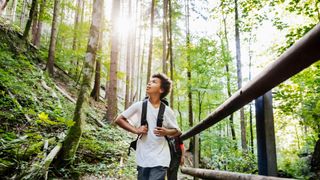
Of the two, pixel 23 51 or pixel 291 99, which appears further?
pixel 23 51

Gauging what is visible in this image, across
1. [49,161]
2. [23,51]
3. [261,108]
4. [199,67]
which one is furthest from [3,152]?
[199,67]

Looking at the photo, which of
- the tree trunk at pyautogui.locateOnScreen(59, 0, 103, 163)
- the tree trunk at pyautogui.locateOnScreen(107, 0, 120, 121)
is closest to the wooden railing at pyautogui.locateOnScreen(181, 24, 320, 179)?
the tree trunk at pyautogui.locateOnScreen(59, 0, 103, 163)

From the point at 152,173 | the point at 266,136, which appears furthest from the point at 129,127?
the point at 266,136

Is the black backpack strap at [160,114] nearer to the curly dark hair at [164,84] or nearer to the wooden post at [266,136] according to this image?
the curly dark hair at [164,84]

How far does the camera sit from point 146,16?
20.7 metres

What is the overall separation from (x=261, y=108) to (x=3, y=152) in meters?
4.33

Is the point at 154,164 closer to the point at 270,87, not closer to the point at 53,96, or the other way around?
the point at 270,87

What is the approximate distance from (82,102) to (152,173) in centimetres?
303

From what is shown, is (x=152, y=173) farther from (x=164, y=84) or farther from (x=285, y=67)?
(x=285, y=67)

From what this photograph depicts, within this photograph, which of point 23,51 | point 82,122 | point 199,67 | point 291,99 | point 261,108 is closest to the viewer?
point 261,108

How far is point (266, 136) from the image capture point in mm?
1225

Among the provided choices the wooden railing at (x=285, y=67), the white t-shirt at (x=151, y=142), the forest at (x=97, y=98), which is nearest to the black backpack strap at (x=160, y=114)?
the white t-shirt at (x=151, y=142)

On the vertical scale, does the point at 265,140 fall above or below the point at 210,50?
below

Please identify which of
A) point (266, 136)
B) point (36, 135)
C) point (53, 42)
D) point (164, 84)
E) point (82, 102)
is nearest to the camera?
point (266, 136)
